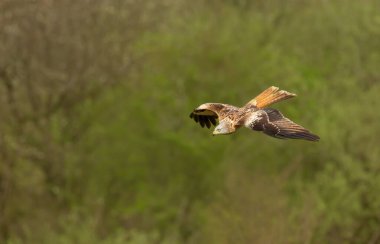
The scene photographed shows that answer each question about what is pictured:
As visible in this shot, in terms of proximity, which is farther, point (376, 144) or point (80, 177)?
point (80, 177)

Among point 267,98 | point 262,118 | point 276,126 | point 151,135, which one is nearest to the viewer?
point 276,126

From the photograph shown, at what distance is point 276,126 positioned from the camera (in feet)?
28.5

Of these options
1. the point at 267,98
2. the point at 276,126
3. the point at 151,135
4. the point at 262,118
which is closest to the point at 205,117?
the point at 267,98

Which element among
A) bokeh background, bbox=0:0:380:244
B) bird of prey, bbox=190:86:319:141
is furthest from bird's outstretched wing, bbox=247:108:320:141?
bokeh background, bbox=0:0:380:244

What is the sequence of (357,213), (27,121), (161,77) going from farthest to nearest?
1. (161,77)
2. (27,121)
3. (357,213)

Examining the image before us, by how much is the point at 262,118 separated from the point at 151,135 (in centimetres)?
1742

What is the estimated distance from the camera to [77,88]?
993 inches

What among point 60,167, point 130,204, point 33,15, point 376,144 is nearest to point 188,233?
point 130,204

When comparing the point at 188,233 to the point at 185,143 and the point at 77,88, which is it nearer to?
the point at 185,143

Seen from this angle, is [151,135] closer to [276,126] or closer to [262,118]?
[262,118]

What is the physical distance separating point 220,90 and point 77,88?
13.0 feet

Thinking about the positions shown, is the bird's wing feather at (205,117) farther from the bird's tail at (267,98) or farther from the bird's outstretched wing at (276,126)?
the bird's outstretched wing at (276,126)

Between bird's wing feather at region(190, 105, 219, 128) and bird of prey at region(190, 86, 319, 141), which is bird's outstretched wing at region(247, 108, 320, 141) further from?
bird's wing feather at region(190, 105, 219, 128)

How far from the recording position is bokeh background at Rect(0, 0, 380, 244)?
75.9 feet
